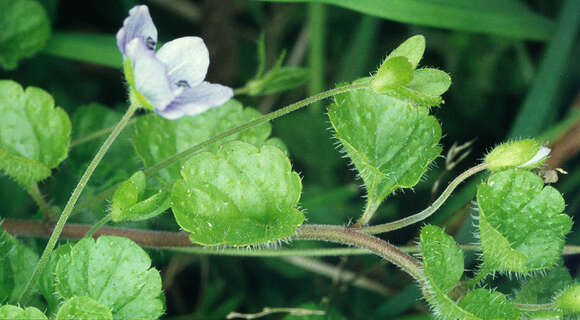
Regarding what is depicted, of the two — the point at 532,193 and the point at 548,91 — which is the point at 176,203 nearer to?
the point at 532,193

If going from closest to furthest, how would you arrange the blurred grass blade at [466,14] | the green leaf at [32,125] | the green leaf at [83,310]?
the green leaf at [83,310]
the green leaf at [32,125]
the blurred grass blade at [466,14]

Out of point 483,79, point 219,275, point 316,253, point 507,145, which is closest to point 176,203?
point 316,253

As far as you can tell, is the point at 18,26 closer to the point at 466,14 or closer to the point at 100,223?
the point at 100,223

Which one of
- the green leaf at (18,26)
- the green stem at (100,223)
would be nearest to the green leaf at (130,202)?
the green stem at (100,223)

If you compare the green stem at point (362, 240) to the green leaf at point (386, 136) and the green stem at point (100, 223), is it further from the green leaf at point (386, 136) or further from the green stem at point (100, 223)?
the green stem at point (100, 223)

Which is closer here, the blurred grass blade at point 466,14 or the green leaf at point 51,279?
the green leaf at point 51,279

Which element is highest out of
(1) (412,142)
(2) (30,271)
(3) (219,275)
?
(1) (412,142)
